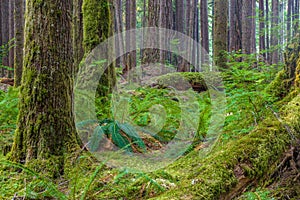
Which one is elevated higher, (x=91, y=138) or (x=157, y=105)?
(x=157, y=105)

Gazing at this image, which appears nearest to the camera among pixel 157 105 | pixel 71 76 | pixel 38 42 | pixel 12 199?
pixel 12 199

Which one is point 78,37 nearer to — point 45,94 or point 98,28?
point 98,28

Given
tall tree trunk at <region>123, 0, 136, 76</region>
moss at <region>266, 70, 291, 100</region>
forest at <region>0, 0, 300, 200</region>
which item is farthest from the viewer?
tall tree trunk at <region>123, 0, 136, 76</region>

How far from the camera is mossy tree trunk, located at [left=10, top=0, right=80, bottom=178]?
114 inches

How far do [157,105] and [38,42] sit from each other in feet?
6.83

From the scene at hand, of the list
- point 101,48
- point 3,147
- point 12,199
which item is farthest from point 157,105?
Result: point 12,199

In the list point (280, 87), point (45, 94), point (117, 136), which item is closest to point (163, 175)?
point (117, 136)

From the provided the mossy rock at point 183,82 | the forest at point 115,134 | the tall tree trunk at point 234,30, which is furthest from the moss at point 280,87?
the tall tree trunk at point 234,30

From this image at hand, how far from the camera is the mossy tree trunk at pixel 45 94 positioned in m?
2.89

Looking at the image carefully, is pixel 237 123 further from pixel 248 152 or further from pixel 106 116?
pixel 106 116

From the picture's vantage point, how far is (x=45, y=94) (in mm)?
2924


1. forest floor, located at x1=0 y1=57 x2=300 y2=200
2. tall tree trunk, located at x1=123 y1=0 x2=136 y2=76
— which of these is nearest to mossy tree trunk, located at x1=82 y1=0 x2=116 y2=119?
forest floor, located at x1=0 y1=57 x2=300 y2=200

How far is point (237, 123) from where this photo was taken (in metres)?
3.15

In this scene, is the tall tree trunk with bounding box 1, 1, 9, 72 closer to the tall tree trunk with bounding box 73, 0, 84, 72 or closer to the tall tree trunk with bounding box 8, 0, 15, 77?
the tall tree trunk with bounding box 8, 0, 15, 77
